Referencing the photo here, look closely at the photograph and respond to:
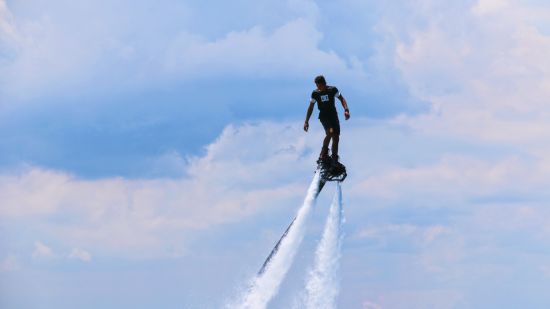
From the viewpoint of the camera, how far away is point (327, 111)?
5372 centimetres

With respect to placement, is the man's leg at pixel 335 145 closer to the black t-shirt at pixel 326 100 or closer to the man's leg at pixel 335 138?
the man's leg at pixel 335 138

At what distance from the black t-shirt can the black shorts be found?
16cm

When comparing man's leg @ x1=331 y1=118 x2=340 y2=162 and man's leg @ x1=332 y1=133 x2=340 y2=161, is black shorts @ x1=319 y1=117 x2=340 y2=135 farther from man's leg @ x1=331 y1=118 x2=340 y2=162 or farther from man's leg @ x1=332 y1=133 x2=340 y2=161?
man's leg @ x1=332 y1=133 x2=340 y2=161

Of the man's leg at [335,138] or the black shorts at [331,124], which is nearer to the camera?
the black shorts at [331,124]

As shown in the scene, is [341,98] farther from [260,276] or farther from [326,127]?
[260,276]

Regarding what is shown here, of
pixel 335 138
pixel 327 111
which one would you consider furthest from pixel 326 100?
pixel 335 138

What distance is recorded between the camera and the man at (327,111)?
5322 centimetres

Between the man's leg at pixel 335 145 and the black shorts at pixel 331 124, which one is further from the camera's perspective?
the man's leg at pixel 335 145

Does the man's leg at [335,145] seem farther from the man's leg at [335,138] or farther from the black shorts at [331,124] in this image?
the black shorts at [331,124]

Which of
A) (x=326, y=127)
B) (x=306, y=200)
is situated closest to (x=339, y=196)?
(x=306, y=200)

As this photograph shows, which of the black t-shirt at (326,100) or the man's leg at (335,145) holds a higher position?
the black t-shirt at (326,100)

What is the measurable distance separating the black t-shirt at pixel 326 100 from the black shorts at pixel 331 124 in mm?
164

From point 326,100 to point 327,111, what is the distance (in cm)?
62

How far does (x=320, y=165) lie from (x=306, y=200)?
335 cm
